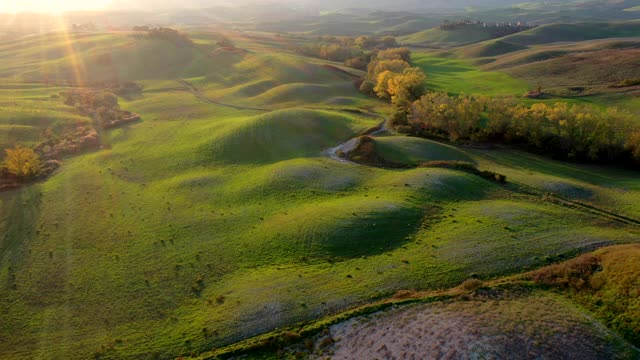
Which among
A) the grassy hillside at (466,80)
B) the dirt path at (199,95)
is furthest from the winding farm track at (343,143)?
the grassy hillside at (466,80)

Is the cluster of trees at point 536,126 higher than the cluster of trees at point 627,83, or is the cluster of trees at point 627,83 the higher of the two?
the cluster of trees at point 627,83

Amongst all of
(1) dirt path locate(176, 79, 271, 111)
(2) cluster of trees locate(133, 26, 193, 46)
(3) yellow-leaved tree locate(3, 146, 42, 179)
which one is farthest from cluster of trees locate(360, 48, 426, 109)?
(2) cluster of trees locate(133, 26, 193, 46)

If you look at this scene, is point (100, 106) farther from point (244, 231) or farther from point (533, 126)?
point (533, 126)

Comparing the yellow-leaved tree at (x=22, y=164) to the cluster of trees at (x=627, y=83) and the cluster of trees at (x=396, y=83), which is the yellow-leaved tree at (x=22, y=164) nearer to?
the cluster of trees at (x=396, y=83)

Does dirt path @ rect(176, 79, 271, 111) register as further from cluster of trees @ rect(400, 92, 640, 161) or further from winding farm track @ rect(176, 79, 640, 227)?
cluster of trees @ rect(400, 92, 640, 161)

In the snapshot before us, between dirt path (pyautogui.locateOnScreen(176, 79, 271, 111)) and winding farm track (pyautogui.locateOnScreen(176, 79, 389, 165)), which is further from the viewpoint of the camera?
dirt path (pyautogui.locateOnScreen(176, 79, 271, 111))

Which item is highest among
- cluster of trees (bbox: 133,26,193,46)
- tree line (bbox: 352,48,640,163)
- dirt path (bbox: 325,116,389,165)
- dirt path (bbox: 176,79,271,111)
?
cluster of trees (bbox: 133,26,193,46)

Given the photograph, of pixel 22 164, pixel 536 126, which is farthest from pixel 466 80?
pixel 22 164
